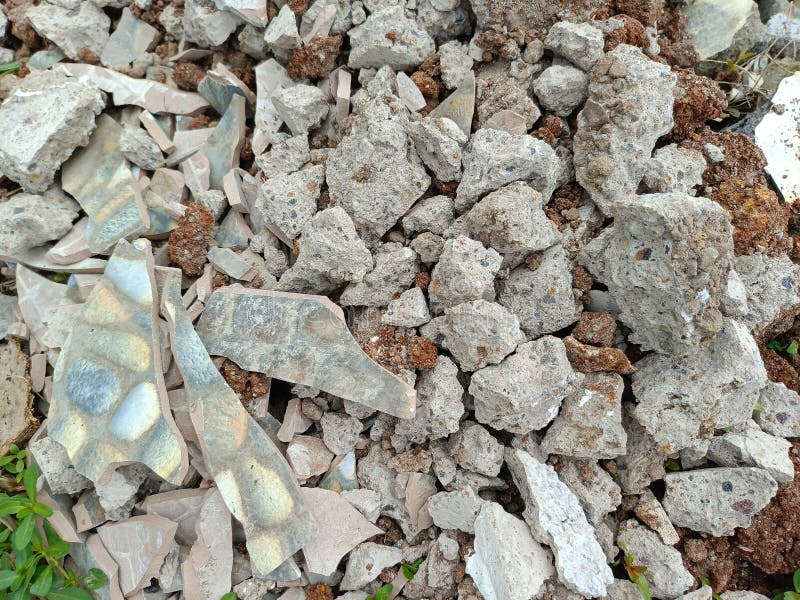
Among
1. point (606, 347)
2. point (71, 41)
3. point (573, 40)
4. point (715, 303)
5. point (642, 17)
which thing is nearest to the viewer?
point (715, 303)

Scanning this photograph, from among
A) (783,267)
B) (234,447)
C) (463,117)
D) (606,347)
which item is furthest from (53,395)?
(783,267)

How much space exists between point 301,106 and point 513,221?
4.18 ft

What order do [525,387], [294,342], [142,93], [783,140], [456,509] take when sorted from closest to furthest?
[525,387]
[456,509]
[294,342]
[783,140]
[142,93]

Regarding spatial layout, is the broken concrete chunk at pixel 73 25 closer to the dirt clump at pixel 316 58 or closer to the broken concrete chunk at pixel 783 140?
the dirt clump at pixel 316 58

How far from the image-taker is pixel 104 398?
103 inches

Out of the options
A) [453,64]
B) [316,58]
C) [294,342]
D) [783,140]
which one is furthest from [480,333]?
[783,140]

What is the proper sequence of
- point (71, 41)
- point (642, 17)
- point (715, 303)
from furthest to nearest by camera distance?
1. point (71, 41)
2. point (642, 17)
3. point (715, 303)

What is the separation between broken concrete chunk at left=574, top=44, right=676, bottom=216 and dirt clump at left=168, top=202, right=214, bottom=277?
185cm

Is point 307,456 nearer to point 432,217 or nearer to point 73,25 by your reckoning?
point 432,217

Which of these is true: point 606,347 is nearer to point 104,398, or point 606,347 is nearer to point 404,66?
point 404,66

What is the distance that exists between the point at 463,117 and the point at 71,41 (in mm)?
2398

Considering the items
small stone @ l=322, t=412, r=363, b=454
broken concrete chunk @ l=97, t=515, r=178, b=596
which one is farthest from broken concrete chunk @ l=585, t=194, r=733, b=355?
broken concrete chunk @ l=97, t=515, r=178, b=596

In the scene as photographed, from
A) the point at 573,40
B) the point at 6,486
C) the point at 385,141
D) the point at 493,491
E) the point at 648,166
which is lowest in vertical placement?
the point at 6,486

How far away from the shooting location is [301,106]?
295cm
